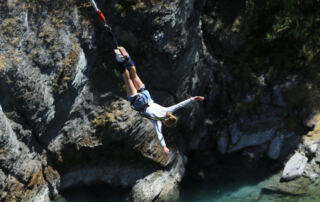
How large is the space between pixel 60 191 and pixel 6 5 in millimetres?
6716

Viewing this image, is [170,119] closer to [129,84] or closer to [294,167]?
[129,84]

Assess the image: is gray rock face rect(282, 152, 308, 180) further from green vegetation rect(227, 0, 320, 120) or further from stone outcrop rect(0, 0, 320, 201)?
green vegetation rect(227, 0, 320, 120)

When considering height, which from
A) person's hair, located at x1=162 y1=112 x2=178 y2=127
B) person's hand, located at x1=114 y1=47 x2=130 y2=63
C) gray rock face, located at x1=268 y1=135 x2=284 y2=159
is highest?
person's hand, located at x1=114 y1=47 x2=130 y2=63

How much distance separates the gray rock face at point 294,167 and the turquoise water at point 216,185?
0.59 m

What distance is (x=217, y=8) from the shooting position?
13.5 m

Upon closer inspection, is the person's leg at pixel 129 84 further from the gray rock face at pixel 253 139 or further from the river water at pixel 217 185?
the gray rock face at pixel 253 139

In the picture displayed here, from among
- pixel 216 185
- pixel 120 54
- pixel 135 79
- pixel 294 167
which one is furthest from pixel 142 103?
pixel 294 167

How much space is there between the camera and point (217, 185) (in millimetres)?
12281

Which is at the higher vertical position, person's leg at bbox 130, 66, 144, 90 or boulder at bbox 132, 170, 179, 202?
person's leg at bbox 130, 66, 144, 90

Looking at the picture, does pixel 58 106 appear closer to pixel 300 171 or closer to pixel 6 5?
pixel 6 5

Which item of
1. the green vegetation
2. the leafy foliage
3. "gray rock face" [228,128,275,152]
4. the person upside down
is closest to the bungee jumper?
the person upside down

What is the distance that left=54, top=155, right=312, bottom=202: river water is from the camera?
11.8 m

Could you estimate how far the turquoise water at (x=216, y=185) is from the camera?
11805mm

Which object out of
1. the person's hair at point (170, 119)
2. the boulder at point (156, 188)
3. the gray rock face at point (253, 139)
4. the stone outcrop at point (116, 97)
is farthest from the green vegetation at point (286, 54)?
the person's hair at point (170, 119)
